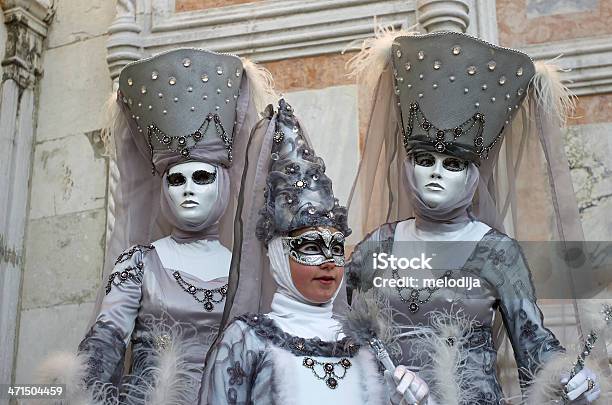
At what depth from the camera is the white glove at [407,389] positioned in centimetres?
209

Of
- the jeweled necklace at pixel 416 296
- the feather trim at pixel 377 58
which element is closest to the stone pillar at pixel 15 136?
the feather trim at pixel 377 58

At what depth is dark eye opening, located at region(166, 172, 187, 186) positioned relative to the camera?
9.21 ft

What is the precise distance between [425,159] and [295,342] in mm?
785

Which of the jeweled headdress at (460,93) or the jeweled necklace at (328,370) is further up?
the jeweled headdress at (460,93)

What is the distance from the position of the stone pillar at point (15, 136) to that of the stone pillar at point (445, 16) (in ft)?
5.41

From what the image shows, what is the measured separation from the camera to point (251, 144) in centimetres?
249

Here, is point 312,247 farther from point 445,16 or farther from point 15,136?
point 15,136

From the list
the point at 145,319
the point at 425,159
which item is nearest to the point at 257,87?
the point at 425,159

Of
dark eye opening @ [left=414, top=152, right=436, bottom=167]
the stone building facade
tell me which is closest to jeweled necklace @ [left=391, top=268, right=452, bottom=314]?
dark eye opening @ [left=414, top=152, right=436, bottom=167]

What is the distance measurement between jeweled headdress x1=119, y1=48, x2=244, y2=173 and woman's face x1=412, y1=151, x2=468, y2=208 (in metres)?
0.58

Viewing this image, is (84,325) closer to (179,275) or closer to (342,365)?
(179,275)

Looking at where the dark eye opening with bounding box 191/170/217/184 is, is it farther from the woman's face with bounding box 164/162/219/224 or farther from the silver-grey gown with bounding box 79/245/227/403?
the silver-grey gown with bounding box 79/245/227/403

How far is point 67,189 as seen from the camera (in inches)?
153

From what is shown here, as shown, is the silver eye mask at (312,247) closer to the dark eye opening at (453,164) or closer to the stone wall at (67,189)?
the dark eye opening at (453,164)
